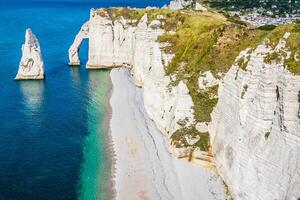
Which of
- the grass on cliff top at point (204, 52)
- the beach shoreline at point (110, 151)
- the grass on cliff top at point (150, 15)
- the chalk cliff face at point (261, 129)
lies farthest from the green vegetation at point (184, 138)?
the grass on cliff top at point (150, 15)

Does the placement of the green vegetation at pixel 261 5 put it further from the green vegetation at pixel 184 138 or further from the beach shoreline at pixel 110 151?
the green vegetation at pixel 184 138

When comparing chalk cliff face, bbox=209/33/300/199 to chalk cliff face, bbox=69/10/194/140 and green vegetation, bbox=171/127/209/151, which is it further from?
chalk cliff face, bbox=69/10/194/140

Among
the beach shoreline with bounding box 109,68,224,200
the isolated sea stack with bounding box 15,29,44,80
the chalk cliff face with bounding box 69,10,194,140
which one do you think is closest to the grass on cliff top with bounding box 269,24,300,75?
the chalk cliff face with bounding box 69,10,194,140

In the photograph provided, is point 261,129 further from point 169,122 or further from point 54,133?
point 54,133

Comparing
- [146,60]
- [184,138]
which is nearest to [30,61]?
[146,60]

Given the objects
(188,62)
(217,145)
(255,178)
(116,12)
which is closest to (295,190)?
(255,178)
